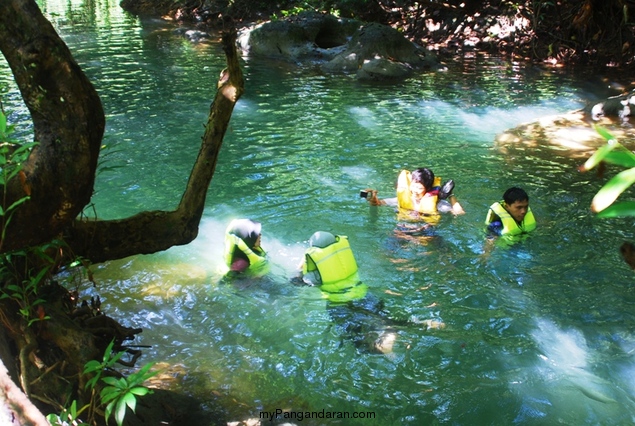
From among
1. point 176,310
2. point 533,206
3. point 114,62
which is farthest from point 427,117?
point 114,62

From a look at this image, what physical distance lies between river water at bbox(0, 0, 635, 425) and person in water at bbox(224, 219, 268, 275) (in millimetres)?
215

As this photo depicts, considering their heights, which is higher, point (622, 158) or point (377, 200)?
point (622, 158)

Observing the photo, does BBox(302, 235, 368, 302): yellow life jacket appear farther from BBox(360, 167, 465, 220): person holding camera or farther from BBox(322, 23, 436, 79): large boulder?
BBox(322, 23, 436, 79): large boulder

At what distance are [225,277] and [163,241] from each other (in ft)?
8.38

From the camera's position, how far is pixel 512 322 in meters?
6.07

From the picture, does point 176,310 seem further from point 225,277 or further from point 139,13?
point 139,13

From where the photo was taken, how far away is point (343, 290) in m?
6.14

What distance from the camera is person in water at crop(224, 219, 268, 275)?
646cm

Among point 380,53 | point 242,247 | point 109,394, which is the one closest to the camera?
point 109,394

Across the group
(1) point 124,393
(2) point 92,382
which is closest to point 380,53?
(2) point 92,382

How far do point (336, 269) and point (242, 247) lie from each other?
1.11 meters

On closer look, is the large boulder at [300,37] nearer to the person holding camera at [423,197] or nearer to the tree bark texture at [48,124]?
the person holding camera at [423,197]

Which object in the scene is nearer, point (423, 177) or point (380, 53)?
point (423, 177)

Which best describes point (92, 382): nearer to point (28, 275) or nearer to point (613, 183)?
point (28, 275)
